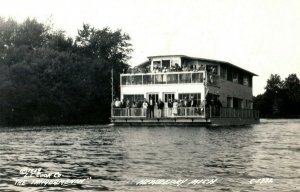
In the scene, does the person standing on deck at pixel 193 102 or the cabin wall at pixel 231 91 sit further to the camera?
the cabin wall at pixel 231 91

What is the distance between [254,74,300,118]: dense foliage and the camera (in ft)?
248

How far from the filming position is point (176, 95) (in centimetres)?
4066

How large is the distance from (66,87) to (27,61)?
480 centimetres

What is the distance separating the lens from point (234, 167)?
1050cm

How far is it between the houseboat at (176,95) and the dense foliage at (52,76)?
11.2 meters

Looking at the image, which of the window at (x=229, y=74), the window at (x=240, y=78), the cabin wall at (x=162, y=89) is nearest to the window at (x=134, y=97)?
the cabin wall at (x=162, y=89)

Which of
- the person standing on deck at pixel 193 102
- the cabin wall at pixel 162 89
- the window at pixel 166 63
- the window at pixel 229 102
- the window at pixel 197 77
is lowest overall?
the person standing on deck at pixel 193 102

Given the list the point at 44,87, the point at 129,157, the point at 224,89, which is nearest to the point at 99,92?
the point at 44,87

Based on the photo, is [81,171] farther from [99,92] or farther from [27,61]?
[99,92]

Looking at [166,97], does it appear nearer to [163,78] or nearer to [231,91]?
[163,78]

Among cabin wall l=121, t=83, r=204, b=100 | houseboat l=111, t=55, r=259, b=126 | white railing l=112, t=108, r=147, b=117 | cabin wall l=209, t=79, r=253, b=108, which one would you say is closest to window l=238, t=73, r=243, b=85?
cabin wall l=209, t=79, r=253, b=108

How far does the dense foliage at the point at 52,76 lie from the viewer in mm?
48500

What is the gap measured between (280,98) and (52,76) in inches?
1588

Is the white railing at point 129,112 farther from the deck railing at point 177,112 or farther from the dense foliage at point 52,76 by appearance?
the dense foliage at point 52,76
